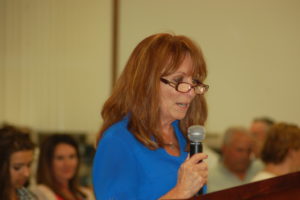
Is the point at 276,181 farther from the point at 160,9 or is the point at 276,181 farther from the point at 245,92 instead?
the point at 245,92

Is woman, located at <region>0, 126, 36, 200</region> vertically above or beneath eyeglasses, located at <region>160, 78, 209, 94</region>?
beneath

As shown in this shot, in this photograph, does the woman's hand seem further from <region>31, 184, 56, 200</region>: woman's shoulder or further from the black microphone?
<region>31, 184, 56, 200</region>: woman's shoulder

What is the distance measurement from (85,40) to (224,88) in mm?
1398

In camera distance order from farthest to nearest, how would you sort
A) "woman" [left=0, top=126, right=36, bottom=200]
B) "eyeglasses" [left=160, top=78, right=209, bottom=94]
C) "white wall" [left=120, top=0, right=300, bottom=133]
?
"white wall" [left=120, top=0, right=300, bottom=133] < "woman" [left=0, top=126, right=36, bottom=200] < "eyeglasses" [left=160, top=78, right=209, bottom=94]

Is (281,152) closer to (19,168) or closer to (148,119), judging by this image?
(19,168)

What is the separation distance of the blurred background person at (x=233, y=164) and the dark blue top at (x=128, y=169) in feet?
8.32

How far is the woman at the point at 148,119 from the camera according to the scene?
56.6 inches

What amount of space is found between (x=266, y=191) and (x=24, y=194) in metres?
1.88

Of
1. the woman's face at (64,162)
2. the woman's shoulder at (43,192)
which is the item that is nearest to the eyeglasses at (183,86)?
the woman's shoulder at (43,192)

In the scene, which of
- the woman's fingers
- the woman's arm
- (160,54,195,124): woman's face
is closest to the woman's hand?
the woman's fingers

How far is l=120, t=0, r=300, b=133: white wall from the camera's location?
4371 millimetres

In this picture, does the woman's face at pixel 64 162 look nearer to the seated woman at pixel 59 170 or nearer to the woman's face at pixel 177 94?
the seated woman at pixel 59 170

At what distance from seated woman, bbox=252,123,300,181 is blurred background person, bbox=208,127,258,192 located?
2.98 feet

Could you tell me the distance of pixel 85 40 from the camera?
4742 millimetres
